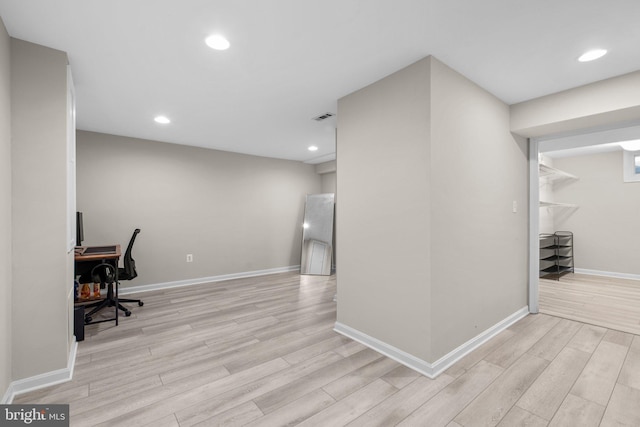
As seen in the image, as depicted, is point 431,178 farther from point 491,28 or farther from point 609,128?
point 609,128

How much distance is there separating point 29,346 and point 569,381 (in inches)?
145

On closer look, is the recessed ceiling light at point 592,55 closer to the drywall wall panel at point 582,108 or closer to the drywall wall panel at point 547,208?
the drywall wall panel at point 582,108

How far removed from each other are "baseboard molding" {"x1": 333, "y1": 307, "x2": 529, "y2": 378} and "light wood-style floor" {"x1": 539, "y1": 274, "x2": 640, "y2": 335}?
0.96 meters

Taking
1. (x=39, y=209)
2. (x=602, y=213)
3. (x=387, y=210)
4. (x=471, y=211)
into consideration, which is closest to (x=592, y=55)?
(x=471, y=211)

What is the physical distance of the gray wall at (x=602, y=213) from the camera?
5188 mm

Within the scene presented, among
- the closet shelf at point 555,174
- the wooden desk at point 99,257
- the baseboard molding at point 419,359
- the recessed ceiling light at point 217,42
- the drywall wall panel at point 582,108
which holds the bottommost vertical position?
the baseboard molding at point 419,359

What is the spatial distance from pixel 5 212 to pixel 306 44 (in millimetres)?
2178

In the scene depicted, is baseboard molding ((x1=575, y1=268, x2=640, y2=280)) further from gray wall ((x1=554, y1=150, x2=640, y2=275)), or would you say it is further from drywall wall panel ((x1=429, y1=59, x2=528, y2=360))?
drywall wall panel ((x1=429, y1=59, x2=528, y2=360))

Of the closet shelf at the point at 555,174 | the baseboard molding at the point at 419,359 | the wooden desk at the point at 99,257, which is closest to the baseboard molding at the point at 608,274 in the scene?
the closet shelf at the point at 555,174

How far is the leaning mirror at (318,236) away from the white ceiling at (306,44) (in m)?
3.05

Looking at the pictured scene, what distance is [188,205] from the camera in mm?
4965

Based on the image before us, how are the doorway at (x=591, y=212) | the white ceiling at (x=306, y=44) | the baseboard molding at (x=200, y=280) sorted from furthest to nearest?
the doorway at (x=591, y=212)
the baseboard molding at (x=200, y=280)
the white ceiling at (x=306, y=44)

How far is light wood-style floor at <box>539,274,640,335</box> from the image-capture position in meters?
3.19

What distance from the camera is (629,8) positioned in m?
1.64
